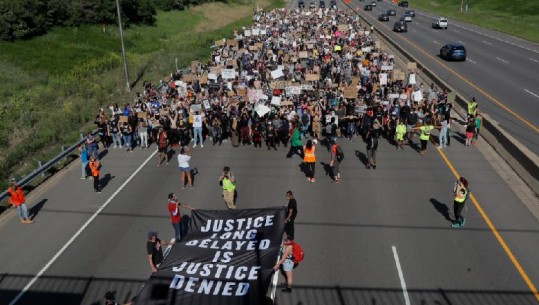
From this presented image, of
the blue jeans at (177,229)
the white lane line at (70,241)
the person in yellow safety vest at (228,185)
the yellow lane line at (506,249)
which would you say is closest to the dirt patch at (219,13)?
the white lane line at (70,241)

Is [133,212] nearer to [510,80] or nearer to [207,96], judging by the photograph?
[207,96]

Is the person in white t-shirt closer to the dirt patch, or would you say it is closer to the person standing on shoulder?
the person standing on shoulder

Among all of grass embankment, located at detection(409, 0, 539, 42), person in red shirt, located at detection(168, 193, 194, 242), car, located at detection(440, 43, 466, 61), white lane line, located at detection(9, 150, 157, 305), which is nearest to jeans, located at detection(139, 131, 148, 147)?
white lane line, located at detection(9, 150, 157, 305)

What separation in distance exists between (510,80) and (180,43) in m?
34.8

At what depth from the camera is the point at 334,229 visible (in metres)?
13.8

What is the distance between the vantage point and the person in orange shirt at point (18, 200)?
584 inches

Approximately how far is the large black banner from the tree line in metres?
38.3

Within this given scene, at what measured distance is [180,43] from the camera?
54.2 m

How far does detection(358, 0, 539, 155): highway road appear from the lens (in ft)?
78.2

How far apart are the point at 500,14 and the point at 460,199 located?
77144 millimetres

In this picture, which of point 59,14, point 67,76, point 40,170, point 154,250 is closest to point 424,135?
point 154,250

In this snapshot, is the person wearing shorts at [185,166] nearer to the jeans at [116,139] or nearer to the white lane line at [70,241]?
the white lane line at [70,241]

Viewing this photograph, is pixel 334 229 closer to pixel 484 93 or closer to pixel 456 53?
pixel 484 93

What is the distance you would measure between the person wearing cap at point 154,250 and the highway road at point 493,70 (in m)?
15.4
